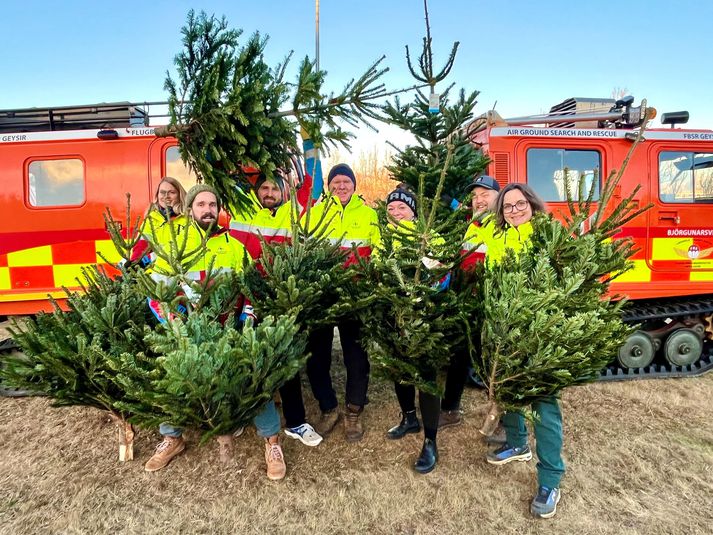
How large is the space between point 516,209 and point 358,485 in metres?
2.28

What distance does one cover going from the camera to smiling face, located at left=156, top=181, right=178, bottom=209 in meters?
3.47

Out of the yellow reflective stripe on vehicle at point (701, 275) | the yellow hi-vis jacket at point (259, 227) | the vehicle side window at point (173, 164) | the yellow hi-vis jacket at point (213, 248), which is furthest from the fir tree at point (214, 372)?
the yellow reflective stripe on vehicle at point (701, 275)

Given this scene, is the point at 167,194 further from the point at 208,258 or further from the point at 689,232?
the point at 689,232

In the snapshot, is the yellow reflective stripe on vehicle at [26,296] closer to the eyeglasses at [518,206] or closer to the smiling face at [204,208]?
the smiling face at [204,208]

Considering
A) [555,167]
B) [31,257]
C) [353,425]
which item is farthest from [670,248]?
[31,257]

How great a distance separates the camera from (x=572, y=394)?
484 cm

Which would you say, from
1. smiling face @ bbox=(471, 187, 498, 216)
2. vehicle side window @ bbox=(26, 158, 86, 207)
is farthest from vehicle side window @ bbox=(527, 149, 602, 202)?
vehicle side window @ bbox=(26, 158, 86, 207)

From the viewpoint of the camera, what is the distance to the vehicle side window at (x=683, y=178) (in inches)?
202

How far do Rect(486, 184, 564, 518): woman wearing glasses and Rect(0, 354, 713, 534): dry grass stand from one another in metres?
0.10

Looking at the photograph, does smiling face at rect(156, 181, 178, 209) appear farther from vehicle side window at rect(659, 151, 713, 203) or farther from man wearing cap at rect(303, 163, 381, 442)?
vehicle side window at rect(659, 151, 713, 203)

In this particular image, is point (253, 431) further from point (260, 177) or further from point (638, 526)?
point (638, 526)

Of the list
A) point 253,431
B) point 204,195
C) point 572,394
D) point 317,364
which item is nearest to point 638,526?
point 572,394

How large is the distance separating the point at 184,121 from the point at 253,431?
2649 millimetres

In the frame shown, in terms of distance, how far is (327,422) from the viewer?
12.9 feet
